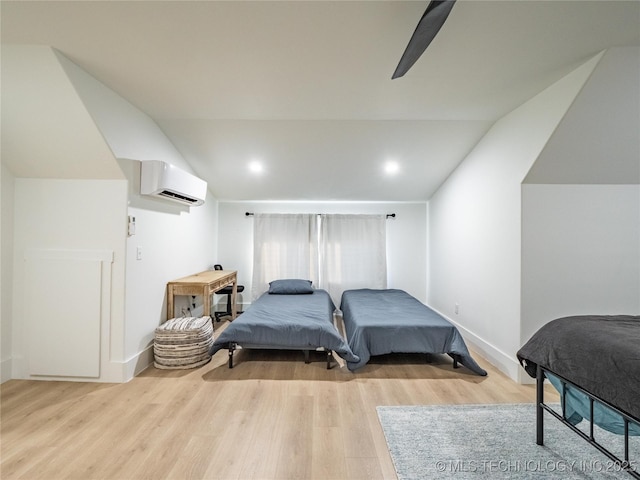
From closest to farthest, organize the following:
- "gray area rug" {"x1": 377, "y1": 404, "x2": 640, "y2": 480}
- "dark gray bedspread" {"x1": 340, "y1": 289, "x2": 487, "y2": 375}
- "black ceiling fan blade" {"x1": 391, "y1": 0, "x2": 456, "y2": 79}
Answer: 1. "black ceiling fan blade" {"x1": 391, "y1": 0, "x2": 456, "y2": 79}
2. "gray area rug" {"x1": 377, "y1": 404, "x2": 640, "y2": 480}
3. "dark gray bedspread" {"x1": 340, "y1": 289, "x2": 487, "y2": 375}

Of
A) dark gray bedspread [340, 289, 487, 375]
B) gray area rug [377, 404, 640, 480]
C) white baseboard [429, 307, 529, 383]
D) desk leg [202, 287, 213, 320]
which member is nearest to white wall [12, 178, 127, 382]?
desk leg [202, 287, 213, 320]

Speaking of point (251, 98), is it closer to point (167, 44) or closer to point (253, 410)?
point (167, 44)

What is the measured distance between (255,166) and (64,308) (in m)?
2.39

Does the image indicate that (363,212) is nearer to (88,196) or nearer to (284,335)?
(284,335)

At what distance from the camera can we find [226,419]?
1.95 meters

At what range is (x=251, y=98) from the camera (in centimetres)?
244

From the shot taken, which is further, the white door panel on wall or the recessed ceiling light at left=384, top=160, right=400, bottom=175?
the recessed ceiling light at left=384, top=160, right=400, bottom=175

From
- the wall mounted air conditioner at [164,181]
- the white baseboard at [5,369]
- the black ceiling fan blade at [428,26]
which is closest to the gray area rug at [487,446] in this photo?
the black ceiling fan blade at [428,26]

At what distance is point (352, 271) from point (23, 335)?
3.87 m

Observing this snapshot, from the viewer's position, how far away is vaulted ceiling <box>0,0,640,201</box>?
1.57 m

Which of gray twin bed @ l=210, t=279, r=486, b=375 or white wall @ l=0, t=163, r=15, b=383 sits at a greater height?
white wall @ l=0, t=163, r=15, b=383

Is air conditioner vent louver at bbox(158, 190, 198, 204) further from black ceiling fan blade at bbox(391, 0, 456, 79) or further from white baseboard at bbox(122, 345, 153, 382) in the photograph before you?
black ceiling fan blade at bbox(391, 0, 456, 79)

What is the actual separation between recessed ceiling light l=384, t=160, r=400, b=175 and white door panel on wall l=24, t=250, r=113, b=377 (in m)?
3.10

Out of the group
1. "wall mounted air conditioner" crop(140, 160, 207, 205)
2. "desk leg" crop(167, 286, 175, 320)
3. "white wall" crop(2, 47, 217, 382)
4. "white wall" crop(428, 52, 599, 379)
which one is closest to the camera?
"white wall" crop(2, 47, 217, 382)
